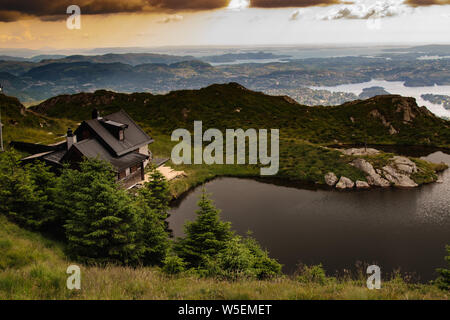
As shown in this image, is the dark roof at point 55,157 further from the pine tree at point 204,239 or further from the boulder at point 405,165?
the boulder at point 405,165

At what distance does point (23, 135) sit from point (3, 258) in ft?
154

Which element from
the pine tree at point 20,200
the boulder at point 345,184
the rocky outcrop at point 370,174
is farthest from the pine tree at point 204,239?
the rocky outcrop at point 370,174

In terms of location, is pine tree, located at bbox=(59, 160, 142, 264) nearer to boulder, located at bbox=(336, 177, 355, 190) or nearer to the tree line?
the tree line

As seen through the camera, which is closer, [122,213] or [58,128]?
[122,213]

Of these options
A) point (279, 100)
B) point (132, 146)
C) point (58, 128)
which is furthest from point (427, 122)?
point (58, 128)

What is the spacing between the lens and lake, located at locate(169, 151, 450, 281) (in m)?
28.4

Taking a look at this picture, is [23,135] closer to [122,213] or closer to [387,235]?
[122,213]

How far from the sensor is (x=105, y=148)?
38125 millimetres

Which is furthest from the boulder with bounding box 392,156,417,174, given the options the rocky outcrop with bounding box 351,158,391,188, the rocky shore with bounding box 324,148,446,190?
the rocky outcrop with bounding box 351,158,391,188

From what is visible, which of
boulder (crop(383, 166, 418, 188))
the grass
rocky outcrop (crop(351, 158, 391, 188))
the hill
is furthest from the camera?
the hill

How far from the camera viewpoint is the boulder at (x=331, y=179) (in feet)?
161

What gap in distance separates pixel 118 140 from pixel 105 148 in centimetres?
260

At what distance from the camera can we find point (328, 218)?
36.8 metres

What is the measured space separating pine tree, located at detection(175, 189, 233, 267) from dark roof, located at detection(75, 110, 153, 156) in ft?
68.9
